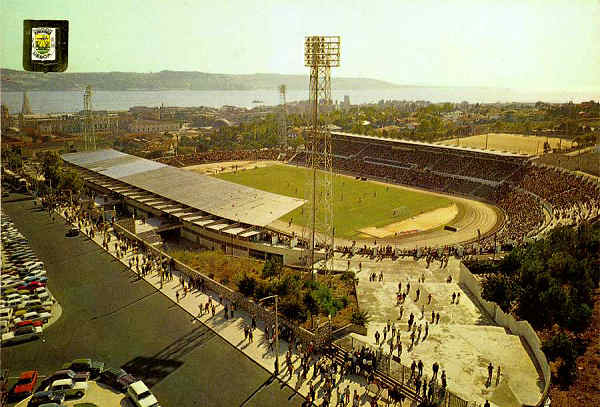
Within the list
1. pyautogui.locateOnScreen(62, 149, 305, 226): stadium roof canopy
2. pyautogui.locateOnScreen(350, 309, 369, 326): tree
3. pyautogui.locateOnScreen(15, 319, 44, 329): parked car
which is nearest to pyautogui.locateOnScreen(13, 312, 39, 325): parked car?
pyautogui.locateOnScreen(15, 319, 44, 329): parked car

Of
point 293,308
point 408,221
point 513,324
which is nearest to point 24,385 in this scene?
point 293,308

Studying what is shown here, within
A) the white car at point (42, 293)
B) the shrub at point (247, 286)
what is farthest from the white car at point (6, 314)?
the shrub at point (247, 286)

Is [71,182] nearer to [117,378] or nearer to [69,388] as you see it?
[69,388]

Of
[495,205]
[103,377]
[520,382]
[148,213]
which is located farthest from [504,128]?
[103,377]

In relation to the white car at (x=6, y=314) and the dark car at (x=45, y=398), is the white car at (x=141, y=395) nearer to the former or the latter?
the dark car at (x=45, y=398)

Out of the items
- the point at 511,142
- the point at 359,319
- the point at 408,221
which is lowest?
the point at 359,319
